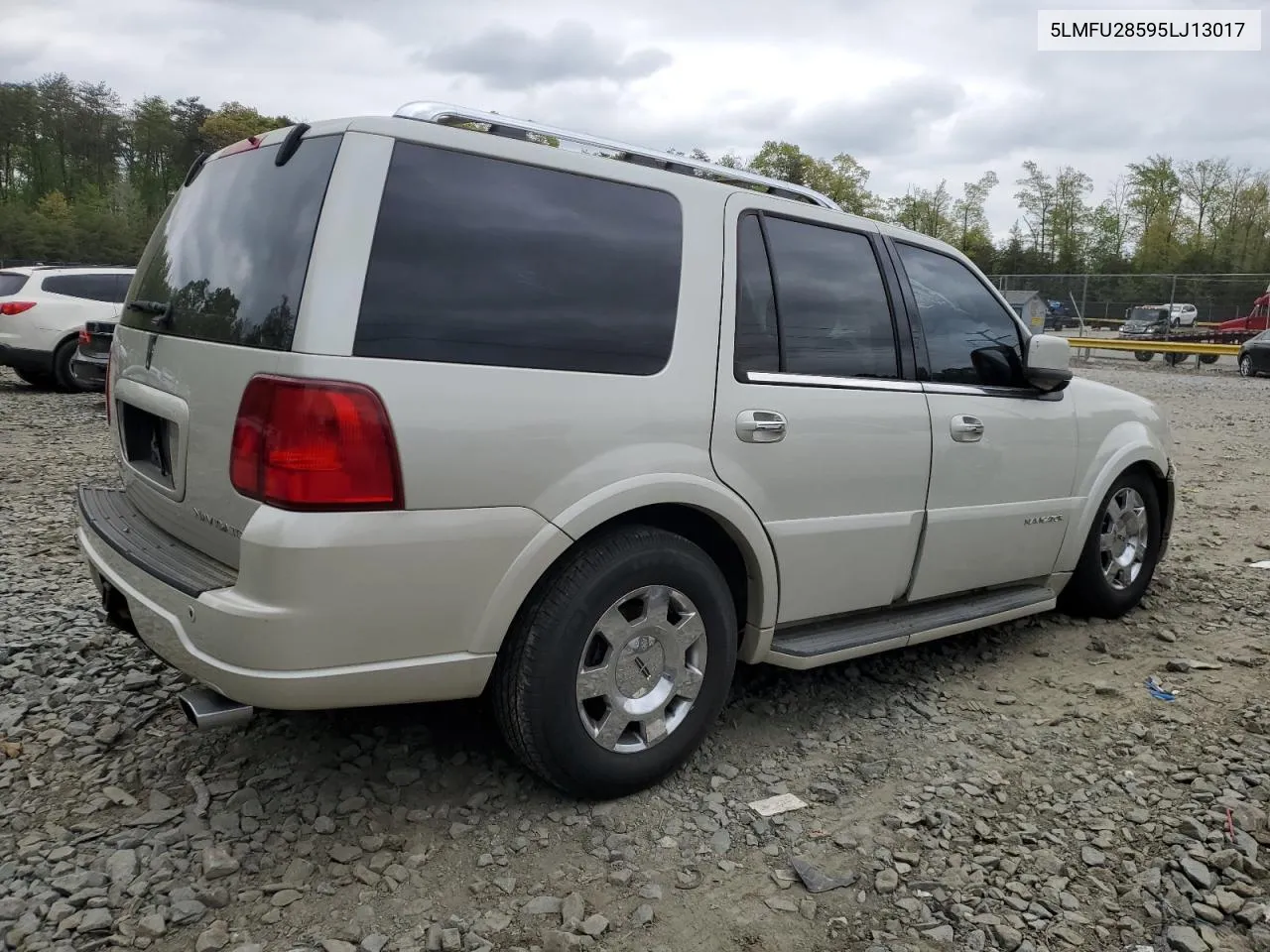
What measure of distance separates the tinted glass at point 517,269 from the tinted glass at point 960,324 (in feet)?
4.22

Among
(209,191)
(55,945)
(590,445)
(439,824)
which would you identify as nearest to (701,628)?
(590,445)

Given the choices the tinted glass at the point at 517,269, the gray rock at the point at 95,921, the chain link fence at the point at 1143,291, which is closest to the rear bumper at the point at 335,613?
the tinted glass at the point at 517,269

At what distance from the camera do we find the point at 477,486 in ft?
8.28

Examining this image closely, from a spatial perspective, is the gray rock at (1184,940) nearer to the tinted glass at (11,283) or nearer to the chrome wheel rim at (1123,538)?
the chrome wheel rim at (1123,538)

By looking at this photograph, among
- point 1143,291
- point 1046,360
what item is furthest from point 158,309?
point 1143,291

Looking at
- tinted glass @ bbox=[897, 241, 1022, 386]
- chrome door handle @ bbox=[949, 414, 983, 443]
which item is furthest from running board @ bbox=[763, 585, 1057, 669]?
tinted glass @ bbox=[897, 241, 1022, 386]

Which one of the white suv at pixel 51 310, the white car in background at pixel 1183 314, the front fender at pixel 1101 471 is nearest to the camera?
the front fender at pixel 1101 471

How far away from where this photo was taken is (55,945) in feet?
7.52

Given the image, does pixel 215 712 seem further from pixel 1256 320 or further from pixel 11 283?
pixel 1256 320

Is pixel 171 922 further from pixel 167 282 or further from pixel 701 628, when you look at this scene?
pixel 167 282

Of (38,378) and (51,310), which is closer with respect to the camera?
(51,310)

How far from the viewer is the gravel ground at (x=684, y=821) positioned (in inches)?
96.7

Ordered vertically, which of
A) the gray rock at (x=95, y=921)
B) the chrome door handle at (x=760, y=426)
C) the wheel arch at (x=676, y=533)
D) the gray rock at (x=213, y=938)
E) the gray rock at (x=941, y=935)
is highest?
the chrome door handle at (x=760, y=426)

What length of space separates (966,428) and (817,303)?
33.2 inches
